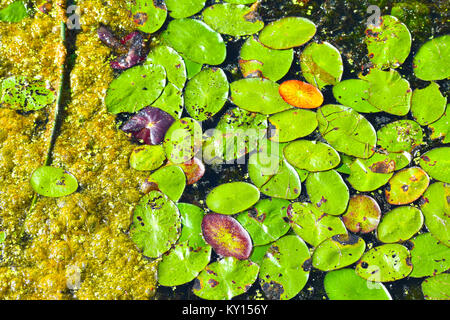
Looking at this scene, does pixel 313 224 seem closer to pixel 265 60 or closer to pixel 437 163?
pixel 437 163

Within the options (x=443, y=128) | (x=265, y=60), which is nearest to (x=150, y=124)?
(x=265, y=60)

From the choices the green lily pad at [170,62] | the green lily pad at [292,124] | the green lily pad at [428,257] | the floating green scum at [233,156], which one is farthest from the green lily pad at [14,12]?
the green lily pad at [428,257]

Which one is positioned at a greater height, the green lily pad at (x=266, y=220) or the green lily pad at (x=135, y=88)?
the green lily pad at (x=135, y=88)

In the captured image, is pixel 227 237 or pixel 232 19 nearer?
pixel 227 237

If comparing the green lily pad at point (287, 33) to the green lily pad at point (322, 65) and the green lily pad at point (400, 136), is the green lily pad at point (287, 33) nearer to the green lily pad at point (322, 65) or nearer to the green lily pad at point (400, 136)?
the green lily pad at point (322, 65)
